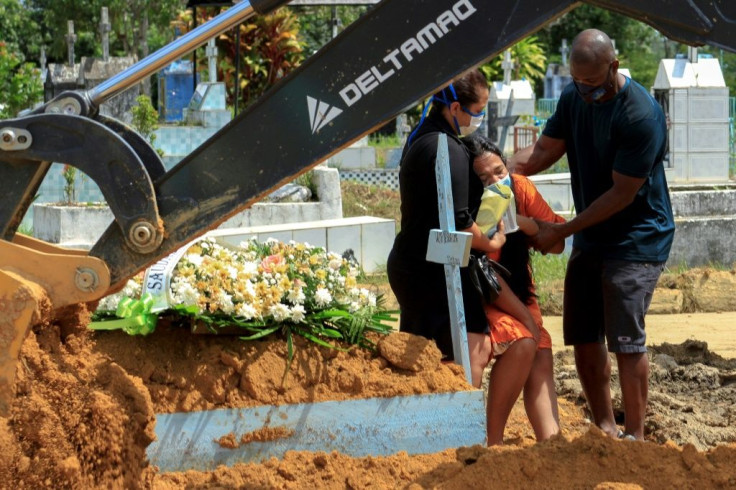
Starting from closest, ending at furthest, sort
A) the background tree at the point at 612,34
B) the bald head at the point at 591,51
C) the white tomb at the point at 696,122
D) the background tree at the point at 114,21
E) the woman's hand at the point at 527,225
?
the bald head at the point at 591,51, the woman's hand at the point at 527,225, the white tomb at the point at 696,122, the background tree at the point at 114,21, the background tree at the point at 612,34

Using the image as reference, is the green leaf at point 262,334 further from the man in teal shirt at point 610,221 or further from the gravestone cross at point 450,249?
the man in teal shirt at point 610,221

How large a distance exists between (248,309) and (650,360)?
11.9 feet

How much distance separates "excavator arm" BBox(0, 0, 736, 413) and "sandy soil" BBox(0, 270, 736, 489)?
0.19 metres

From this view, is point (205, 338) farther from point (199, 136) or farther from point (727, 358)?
point (199, 136)

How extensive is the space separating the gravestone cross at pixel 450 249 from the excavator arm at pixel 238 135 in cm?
100

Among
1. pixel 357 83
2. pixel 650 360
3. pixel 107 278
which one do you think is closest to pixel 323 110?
pixel 357 83

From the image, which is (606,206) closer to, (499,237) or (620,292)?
(620,292)

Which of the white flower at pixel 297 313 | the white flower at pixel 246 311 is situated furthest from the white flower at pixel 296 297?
the white flower at pixel 246 311

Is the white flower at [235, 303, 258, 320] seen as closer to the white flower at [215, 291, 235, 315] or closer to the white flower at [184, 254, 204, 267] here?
the white flower at [215, 291, 235, 315]

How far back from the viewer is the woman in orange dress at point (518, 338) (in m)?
5.09

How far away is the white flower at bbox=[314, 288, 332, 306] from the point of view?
5027 mm

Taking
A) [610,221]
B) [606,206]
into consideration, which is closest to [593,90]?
[606,206]

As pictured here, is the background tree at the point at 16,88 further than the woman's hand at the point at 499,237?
Yes

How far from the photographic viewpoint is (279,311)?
16.0 ft
